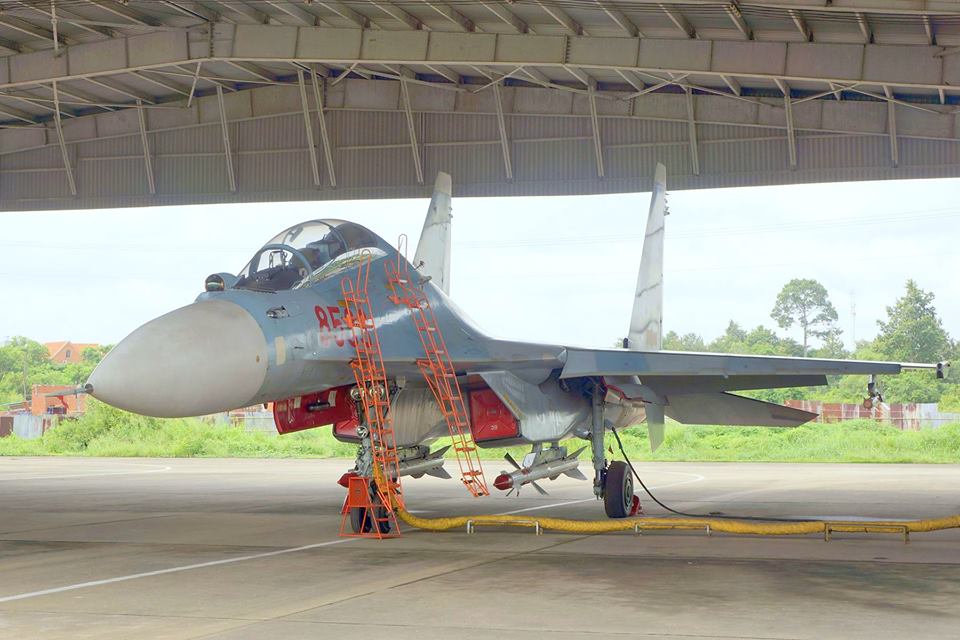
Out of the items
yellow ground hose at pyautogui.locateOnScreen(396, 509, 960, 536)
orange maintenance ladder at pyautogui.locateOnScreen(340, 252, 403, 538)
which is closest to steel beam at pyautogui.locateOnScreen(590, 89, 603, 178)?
orange maintenance ladder at pyautogui.locateOnScreen(340, 252, 403, 538)

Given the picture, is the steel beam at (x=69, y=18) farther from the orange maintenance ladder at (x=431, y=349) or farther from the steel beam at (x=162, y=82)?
the orange maintenance ladder at (x=431, y=349)

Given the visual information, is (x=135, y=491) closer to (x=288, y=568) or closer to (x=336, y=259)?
(x=336, y=259)

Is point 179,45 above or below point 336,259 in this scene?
above

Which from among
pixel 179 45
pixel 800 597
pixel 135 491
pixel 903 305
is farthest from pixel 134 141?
pixel 903 305

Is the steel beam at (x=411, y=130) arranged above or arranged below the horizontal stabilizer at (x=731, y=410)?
above

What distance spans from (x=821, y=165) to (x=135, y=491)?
1328cm

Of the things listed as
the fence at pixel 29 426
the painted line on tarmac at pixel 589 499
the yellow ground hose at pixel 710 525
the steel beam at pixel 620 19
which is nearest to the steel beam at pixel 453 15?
the steel beam at pixel 620 19

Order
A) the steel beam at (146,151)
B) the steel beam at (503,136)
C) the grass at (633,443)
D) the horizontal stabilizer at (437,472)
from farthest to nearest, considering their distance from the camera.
A: the grass at (633,443)
the steel beam at (146,151)
the steel beam at (503,136)
the horizontal stabilizer at (437,472)

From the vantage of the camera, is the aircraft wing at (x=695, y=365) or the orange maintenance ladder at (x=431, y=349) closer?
the orange maintenance ladder at (x=431, y=349)

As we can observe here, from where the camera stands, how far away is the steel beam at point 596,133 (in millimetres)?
19391

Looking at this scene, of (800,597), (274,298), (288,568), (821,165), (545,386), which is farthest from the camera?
(821,165)

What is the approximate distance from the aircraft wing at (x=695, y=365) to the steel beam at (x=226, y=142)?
1164cm

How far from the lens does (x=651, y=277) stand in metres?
16.5

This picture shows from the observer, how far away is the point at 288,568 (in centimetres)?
815
